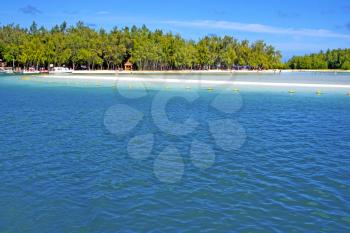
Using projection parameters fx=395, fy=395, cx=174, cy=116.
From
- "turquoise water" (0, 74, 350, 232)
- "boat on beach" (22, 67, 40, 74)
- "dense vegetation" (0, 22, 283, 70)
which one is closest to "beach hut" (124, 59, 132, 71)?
"dense vegetation" (0, 22, 283, 70)

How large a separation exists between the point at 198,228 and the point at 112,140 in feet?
35.8

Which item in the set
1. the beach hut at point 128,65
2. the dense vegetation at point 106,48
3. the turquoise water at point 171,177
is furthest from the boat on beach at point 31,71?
the turquoise water at point 171,177

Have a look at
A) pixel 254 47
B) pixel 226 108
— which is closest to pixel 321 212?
pixel 226 108

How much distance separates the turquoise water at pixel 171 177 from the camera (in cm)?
1040

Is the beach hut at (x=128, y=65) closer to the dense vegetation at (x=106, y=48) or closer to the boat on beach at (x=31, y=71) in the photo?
the dense vegetation at (x=106, y=48)

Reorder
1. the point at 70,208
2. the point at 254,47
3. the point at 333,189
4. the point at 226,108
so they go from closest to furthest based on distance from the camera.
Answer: the point at 70,208 → the point at 333,189 → the point at 226,108 → the point at 254,47

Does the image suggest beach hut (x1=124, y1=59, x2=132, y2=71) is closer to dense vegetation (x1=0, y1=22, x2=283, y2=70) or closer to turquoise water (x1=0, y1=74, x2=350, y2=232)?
dense vegetation (x1=0, y1=22, x2=283, y2=70)

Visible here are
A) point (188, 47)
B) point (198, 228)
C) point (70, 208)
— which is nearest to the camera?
point (198, 228)

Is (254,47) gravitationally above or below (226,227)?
above

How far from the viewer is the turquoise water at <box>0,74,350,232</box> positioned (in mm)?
10398

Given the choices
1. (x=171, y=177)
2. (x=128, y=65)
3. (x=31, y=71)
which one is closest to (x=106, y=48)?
(x=128, y=65)

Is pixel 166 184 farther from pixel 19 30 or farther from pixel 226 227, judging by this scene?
pixel 19 30

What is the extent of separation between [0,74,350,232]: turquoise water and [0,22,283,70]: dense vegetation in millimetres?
92148

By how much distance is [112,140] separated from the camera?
20031mm
